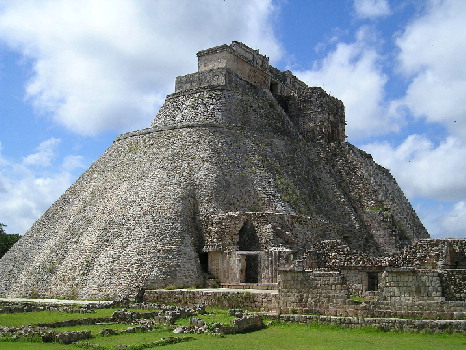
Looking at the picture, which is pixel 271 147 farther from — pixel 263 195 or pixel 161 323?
pixel 161 323

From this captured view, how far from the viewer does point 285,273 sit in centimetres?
1708

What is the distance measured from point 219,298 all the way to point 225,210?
8125 millimetres

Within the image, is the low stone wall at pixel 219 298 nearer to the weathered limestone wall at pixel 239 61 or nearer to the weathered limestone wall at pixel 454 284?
the weathered limestone wall at pixel 454 284

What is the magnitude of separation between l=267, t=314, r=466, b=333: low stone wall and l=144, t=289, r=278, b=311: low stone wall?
8.27 ft

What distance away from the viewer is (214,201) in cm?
2750

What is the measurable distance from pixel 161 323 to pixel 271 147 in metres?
18.1

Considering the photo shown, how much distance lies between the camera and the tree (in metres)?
46.9

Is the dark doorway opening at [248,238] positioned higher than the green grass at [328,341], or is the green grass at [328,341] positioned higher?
the dark doorway opening at [248,238]

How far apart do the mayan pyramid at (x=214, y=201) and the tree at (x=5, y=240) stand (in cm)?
1773

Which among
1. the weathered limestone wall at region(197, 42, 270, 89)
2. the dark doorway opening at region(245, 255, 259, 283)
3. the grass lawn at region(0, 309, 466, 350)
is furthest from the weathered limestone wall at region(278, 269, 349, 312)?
the weathered limestone wall at region(197, 42, 270, 89)

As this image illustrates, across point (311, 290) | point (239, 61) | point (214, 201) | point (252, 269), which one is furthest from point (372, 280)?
point (239, 61)

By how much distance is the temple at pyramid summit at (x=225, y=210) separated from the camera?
2355cm

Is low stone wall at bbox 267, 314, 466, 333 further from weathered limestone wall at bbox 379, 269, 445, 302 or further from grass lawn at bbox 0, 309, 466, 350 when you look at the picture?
weathered limestone wall at bbox 379, 269, 445, 302

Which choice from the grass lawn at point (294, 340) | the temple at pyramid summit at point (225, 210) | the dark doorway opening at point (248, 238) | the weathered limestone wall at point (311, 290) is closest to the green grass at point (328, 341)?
the grass lawn at point (294, 340)
